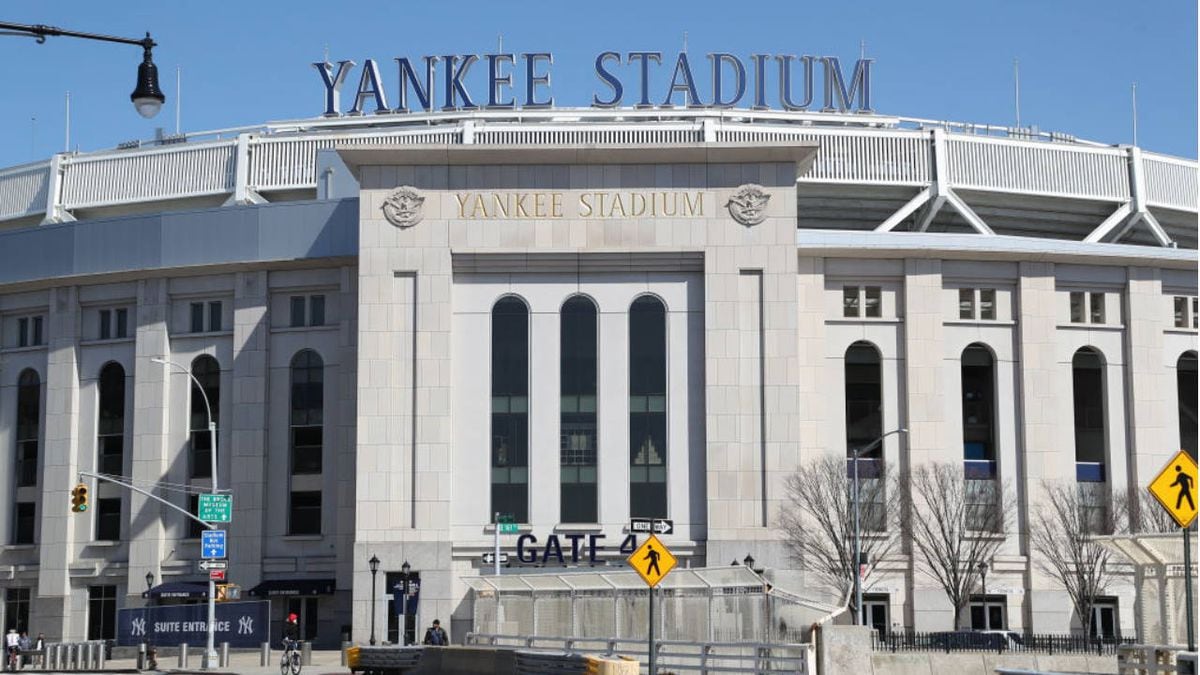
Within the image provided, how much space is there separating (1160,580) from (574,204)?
129 ft

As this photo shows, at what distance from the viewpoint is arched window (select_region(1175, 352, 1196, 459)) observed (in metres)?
82.9

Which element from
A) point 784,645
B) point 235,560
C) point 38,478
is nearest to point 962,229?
point 235,560

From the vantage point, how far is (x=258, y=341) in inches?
3174

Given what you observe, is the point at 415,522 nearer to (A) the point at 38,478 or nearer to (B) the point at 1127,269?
(A) the point at 38,478

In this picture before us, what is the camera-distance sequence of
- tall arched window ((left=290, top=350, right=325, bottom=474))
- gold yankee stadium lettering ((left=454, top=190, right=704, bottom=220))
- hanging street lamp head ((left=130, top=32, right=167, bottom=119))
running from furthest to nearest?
1. tall arched window ((left=290, top=350, right=325, bottom=474))
2. gold yankee stadium lettering ((left=454, top=190, right=704, bottom=220))
3. hanging street lamp head ((left=130, top=32, right=167, bottom=119))

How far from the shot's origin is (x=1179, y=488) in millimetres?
25828

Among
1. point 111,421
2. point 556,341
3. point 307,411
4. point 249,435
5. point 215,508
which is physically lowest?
point 215,508

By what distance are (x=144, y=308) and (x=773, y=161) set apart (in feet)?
99.0

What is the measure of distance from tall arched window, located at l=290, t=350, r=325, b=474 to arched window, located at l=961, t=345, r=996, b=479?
2851 cm

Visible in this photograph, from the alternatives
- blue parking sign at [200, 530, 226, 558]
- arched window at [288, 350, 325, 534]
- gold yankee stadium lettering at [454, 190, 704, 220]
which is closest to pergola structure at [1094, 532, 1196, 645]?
blue parking sign at [200, 530, 226, 558]

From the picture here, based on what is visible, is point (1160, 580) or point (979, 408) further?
point (979, 408)

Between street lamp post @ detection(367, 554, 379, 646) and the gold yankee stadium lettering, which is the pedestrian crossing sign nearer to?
street lamp post @ detection(367, 554, 379, 646)

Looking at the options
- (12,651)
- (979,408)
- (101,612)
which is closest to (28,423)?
(101,612)

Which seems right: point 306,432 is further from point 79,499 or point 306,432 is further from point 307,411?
point 79,499
